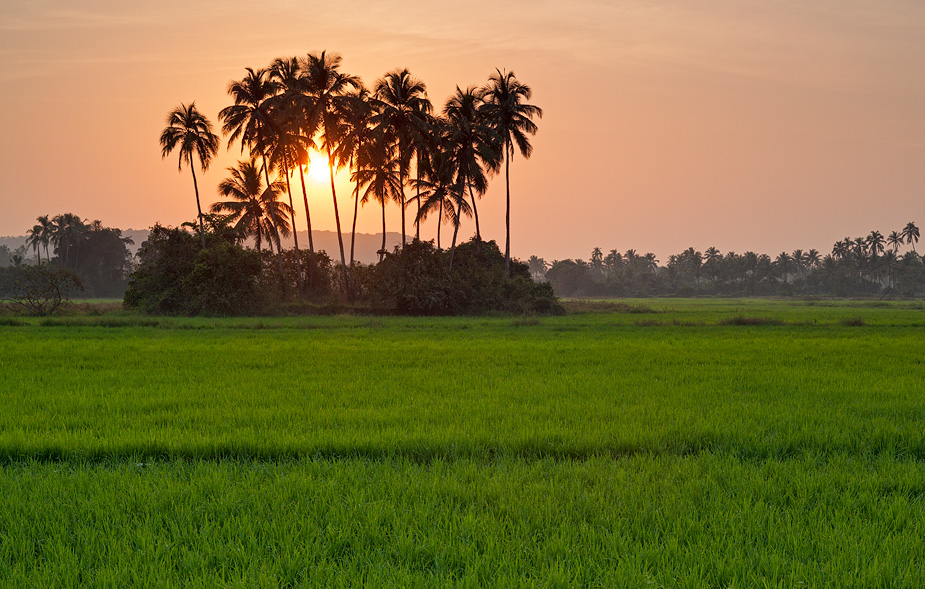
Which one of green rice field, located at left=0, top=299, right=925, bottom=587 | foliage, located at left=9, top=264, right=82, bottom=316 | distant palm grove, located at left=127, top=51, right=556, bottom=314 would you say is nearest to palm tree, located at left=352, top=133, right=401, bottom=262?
distant palm grove, located at left=127, top=51, right=556, bottom=314

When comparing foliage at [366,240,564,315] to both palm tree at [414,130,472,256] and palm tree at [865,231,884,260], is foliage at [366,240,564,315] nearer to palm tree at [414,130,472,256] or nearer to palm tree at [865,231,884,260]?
palm tree at [414,130,472,256]

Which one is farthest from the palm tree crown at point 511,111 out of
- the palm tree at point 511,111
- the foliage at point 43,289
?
the foliage at point 43,289

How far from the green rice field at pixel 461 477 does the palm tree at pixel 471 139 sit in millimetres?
30159

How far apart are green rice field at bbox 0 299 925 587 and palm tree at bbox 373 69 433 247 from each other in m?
31.3

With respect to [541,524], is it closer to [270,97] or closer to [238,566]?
[238,566]

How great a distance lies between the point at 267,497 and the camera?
5316mm

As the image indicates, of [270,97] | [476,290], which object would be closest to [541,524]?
[476,290]

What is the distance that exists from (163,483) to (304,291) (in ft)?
144

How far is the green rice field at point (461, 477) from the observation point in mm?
4055

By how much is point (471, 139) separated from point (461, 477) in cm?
3800

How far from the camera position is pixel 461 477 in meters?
5.93

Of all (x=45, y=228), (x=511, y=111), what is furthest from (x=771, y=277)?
(x=45, y=228)

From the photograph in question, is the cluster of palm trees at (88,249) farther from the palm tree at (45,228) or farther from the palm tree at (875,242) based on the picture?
the palm tree at (875,242)

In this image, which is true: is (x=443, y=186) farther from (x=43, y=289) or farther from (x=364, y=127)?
(x=43, y=289)
